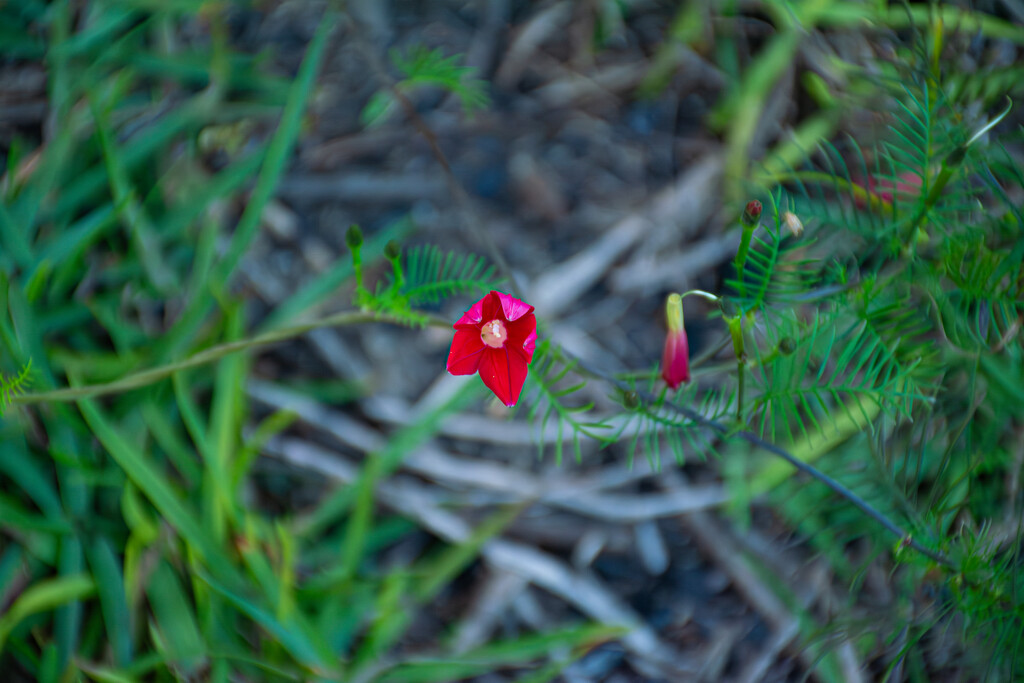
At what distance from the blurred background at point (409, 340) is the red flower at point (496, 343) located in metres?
0.23

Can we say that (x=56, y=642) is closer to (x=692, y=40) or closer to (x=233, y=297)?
(x=233, y=297)

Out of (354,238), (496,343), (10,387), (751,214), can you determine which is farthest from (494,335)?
(10,387)

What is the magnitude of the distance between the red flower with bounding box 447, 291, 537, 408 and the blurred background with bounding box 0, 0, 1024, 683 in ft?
0.77

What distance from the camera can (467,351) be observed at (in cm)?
85

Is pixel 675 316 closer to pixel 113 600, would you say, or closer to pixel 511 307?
pixel 511 307

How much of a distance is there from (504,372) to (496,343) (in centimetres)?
4

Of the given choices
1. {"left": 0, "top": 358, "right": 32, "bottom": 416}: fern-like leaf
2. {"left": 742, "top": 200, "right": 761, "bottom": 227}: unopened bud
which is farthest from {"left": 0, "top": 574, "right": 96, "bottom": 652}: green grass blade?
{"left": 742, "top": 200, "right": 761, "bottom": 227}: unopened bud

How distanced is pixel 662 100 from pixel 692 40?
0.49 feet

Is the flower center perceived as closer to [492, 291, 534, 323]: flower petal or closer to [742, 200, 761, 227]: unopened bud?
[492, 291, 534, 323]: flower petal

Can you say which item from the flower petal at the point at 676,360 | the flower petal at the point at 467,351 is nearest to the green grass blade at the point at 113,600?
the flower petal at the point at 467,351

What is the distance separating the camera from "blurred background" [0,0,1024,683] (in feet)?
3.79

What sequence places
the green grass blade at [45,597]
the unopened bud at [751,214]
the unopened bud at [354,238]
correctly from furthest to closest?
the green grass blade at [45,597]
the unopened bud at [354,238]
the unopened bud at [751,214]

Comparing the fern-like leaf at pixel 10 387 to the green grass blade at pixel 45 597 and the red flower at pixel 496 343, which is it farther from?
the red flower at pixel 496 343

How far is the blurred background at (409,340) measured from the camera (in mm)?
1155
